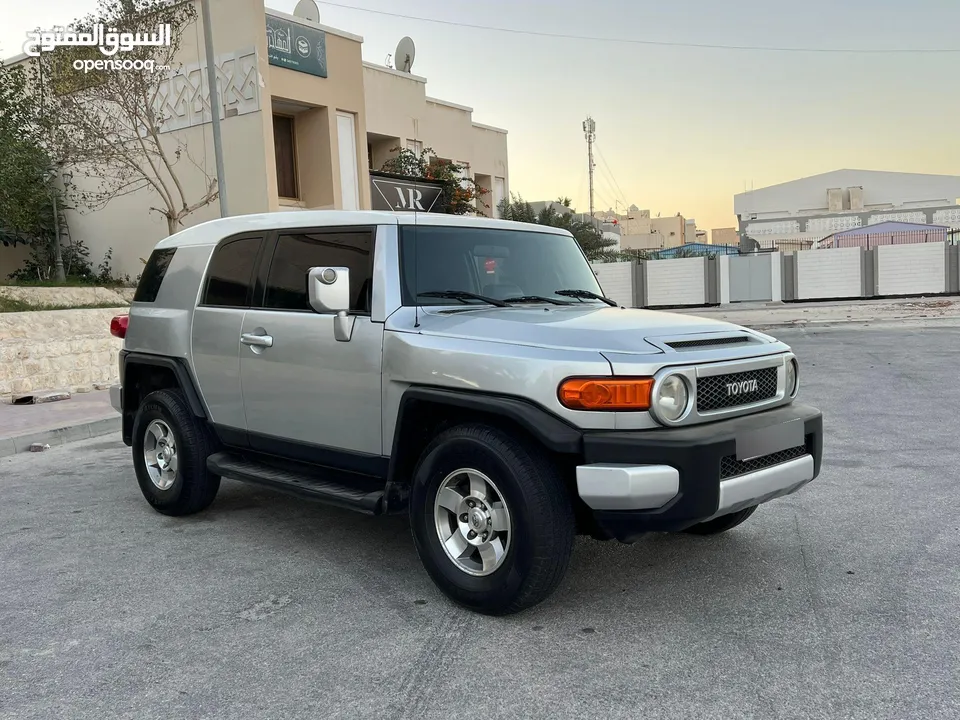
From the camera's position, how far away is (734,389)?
3855mm

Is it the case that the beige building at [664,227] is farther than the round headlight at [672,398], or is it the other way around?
the beige building at [664,227]

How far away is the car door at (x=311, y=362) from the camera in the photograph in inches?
171

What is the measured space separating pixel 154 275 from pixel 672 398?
161 inches

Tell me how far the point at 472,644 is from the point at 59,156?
67.6 ft

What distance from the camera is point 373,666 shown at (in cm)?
341

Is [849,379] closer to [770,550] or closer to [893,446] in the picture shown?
[893,446]

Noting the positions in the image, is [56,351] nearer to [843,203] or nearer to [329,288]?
[329,288]

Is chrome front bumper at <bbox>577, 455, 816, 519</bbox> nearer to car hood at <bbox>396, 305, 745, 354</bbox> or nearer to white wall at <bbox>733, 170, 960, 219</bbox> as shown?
car hood at <bbox>396, 305, 745, 354</bbox>

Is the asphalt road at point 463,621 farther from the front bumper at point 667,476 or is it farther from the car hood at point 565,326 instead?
the car hood at point 565,326

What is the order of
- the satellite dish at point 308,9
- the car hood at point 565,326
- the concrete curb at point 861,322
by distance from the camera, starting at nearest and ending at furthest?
the car hood at point 565,326
the concrete curb at point 861,322
the satellite dish at point 308,9

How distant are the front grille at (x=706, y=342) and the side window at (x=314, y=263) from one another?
1607mm

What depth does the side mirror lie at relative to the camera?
407cm

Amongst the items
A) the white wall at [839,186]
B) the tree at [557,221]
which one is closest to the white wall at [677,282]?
the tree at [557,221]

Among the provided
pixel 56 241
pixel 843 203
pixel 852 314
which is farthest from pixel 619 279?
pixel 843 203
